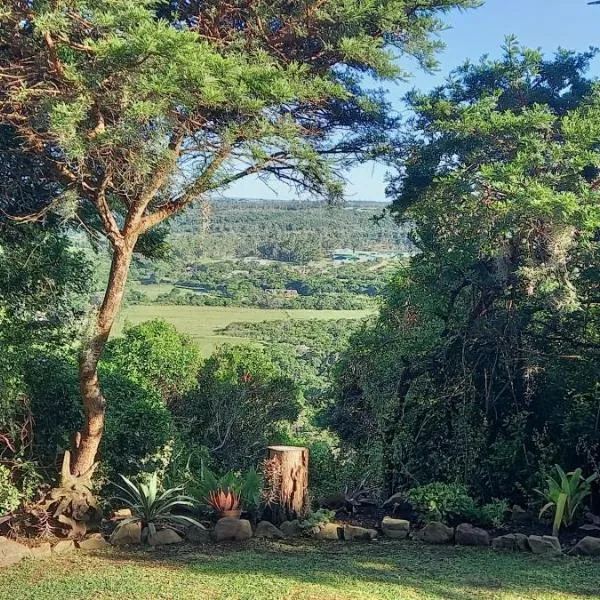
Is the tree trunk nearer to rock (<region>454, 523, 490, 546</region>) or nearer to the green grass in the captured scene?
rock (<region>454, 523, 490, 546</region>)

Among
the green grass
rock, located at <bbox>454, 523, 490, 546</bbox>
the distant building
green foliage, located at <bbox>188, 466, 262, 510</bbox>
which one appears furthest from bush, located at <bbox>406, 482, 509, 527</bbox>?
the distant building

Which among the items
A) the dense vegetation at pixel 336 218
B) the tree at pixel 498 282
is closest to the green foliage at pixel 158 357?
the dense vegetation at pixel 336 218

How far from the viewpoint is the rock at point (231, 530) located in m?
5.76

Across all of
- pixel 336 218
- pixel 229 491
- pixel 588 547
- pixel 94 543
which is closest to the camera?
pixel 588 547

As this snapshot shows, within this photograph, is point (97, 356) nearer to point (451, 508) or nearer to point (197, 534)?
point (197, 534)

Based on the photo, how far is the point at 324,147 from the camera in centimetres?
670

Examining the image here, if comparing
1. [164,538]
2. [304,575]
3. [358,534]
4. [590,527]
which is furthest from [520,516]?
[164,538]

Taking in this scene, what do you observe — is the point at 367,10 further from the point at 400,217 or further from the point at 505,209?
the point at 400,217

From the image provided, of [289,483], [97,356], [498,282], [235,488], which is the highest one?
[498,282]

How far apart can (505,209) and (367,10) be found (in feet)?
6.98

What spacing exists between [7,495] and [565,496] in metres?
4.92

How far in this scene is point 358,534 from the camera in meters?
5.94

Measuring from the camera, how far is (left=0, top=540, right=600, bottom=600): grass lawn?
4.44 metres

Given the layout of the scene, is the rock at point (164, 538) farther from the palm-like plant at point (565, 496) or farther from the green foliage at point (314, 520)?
the palm-like plant at point (565, 496)
